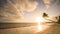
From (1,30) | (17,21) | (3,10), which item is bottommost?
(1,30)

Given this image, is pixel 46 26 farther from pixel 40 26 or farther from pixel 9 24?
pixel 9 24

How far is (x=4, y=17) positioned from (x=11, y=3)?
0.24m

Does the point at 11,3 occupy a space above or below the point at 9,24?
above

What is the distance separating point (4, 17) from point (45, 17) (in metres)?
0.65

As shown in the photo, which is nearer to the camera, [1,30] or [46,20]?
[1,30]

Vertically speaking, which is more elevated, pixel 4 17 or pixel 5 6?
pixel 5 6

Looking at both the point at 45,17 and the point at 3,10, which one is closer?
the point at 3,10

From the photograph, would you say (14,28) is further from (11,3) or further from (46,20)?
(46,20)

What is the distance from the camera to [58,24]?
2.18 metres

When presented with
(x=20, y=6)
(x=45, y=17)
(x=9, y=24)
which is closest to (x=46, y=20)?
(x=45, y=17)

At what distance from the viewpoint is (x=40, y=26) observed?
2094mm

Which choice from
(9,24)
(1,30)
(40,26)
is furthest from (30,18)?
(1,30)

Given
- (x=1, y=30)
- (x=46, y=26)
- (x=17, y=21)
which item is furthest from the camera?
(x=46, y=26)

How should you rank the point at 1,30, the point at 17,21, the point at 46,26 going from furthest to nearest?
the point at 46,26
the point at 17,21
the point at 1,30
